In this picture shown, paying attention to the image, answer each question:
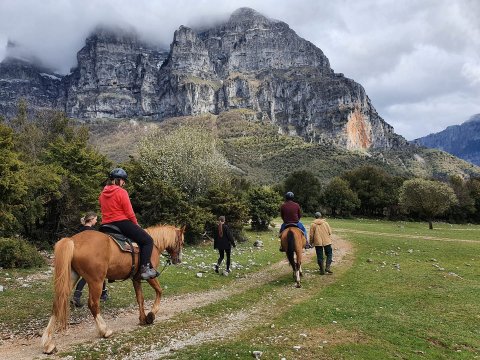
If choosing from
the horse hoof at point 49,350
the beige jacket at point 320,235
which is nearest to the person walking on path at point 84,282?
the horse hoof at point 49,350

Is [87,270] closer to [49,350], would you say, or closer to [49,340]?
[49,340]

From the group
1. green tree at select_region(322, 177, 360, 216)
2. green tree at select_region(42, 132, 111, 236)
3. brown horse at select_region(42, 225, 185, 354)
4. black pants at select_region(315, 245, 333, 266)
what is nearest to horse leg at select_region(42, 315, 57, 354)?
brown horse at select_region(42, 225, 185, 354)

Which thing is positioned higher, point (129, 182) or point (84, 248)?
point (129, 182)

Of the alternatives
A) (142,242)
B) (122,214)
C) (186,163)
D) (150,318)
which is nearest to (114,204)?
(122,214)

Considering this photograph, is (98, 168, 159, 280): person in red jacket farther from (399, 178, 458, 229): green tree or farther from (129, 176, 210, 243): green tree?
(399, 178, 458, 229): green tree

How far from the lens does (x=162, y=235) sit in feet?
36.9

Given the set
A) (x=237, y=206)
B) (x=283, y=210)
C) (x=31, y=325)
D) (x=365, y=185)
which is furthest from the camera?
(x=365, y=185)

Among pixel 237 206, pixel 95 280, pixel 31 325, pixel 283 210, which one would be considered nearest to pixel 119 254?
pixel 95 280

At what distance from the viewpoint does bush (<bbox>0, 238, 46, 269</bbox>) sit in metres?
17.1

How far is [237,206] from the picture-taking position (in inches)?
1231

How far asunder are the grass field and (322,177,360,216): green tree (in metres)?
53.9

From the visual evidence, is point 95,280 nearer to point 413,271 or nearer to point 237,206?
point 413,271

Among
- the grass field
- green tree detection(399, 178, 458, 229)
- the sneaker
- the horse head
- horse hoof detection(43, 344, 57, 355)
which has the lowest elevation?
the grass field

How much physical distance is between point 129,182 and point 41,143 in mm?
15602
